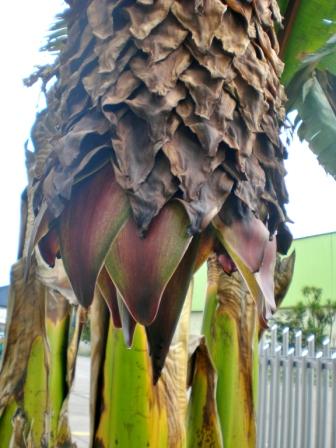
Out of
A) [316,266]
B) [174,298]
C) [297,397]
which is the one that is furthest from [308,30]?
[316,266]

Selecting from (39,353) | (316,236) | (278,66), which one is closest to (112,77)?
(278,66)

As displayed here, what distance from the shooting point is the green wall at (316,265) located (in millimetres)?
A: 15172

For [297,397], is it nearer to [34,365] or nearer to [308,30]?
[308,30]

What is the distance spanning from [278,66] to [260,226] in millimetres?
138

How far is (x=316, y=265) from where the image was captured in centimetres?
1563

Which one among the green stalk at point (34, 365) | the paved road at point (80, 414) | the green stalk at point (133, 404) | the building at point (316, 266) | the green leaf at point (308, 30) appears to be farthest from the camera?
the building at point (316, 266)

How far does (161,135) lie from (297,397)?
4.04 metres

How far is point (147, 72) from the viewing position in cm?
38

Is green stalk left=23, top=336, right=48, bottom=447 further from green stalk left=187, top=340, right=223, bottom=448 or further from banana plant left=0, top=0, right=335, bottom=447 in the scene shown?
banana plant left=0, top=0, right=335, bottom=447

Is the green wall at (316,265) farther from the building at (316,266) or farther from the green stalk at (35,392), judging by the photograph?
the green stalk at (35,392)

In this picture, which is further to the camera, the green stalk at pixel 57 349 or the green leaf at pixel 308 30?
the green leaf at pixel 308 30

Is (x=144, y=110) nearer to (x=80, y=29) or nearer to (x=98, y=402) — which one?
(x=80, y=29)

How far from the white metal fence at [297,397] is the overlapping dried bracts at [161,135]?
363 cm

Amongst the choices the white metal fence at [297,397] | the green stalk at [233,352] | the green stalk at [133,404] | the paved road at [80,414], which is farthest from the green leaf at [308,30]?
the white metal fence at [297,397]
